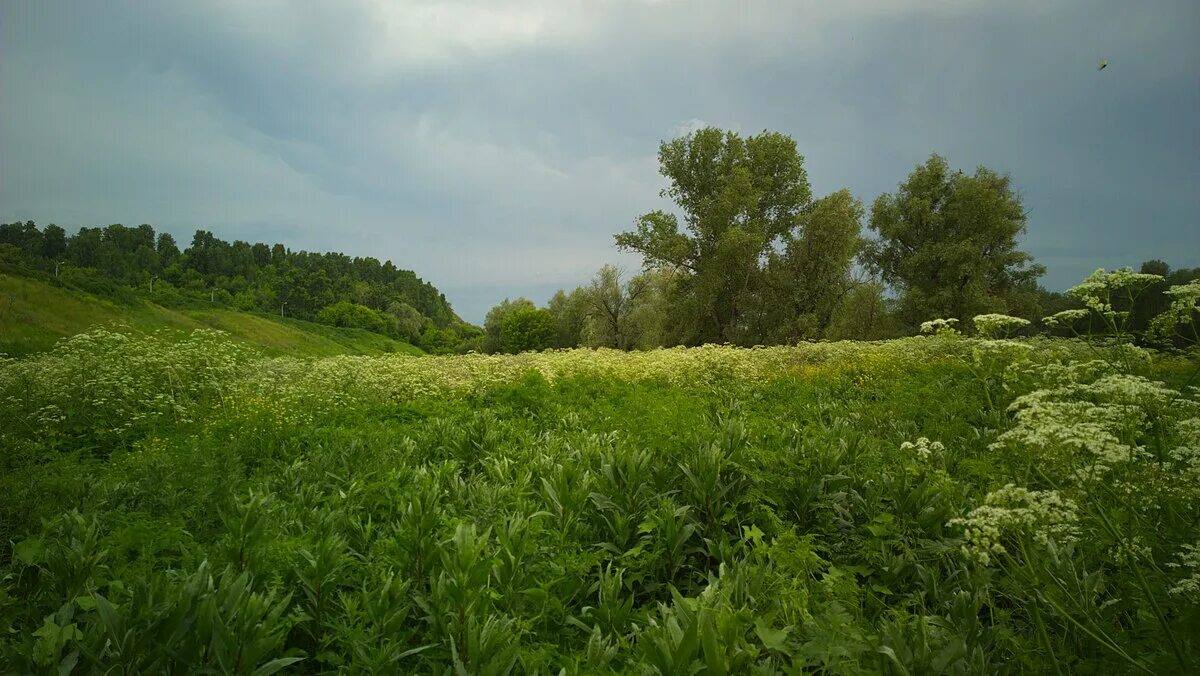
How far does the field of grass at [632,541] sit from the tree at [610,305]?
36677mm

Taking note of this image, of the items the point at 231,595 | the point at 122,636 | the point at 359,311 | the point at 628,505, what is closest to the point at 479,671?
the point at 231,595

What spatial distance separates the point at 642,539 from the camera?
363 centimetres

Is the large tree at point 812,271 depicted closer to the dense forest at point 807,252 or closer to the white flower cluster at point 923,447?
the dense forest at point 807,252

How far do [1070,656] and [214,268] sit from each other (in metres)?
106

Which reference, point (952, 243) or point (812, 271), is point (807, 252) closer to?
point (812, 271)

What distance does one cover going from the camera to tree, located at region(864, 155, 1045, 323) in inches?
1031

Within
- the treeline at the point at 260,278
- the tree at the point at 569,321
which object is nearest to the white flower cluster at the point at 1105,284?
the treeline at the point at 260,278

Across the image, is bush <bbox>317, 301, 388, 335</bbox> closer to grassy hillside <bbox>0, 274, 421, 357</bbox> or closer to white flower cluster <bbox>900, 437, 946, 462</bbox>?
grassy hillside <bbox>0, 274, 421, 357</bbox>

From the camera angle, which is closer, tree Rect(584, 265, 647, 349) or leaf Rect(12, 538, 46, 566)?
leaf Rect(12, 538, 46, 566)

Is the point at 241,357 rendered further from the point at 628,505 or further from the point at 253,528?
the point at 628,505

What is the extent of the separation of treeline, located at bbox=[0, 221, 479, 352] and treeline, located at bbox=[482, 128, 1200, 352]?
28.9 m

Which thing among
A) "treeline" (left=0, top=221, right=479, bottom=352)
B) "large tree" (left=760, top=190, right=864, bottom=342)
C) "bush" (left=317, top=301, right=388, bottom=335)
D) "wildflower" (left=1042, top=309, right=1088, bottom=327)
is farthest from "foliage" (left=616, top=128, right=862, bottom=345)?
"bush" (left=317, top=301, right=388, bottom=335)

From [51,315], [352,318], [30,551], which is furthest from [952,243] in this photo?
[352,318]

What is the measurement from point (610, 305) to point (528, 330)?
83.7 ft
